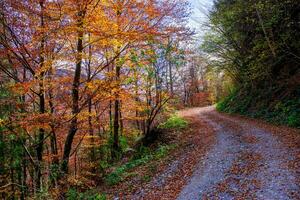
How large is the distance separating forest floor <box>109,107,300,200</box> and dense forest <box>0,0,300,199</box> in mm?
1715

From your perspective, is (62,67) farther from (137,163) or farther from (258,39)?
(258,39)

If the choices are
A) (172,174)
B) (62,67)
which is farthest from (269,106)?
(62,67)

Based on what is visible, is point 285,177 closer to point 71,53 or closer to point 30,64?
point 71,53

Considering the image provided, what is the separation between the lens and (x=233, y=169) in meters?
8.60

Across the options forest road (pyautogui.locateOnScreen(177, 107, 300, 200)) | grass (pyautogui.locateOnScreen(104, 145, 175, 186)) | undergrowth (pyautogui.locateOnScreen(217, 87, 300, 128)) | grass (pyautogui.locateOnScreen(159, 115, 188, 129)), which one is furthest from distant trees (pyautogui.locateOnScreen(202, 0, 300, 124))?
grass (pyautogui.locateOnScreen(104, 145, 175, 186))

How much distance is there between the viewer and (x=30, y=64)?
10.5 meters

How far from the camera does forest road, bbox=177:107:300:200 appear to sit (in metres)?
6.81

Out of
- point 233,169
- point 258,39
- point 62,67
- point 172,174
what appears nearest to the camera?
point 233,169

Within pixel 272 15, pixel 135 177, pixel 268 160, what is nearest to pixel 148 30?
pixel 135 177

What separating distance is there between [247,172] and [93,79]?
7.44 m

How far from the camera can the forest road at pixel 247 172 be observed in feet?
22.4

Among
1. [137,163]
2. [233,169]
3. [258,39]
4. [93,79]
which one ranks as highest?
[258,39]

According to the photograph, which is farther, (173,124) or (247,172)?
(173,124)

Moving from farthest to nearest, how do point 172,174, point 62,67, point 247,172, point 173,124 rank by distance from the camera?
point 173,124, point 62,67, point 172,174, point 247,172
